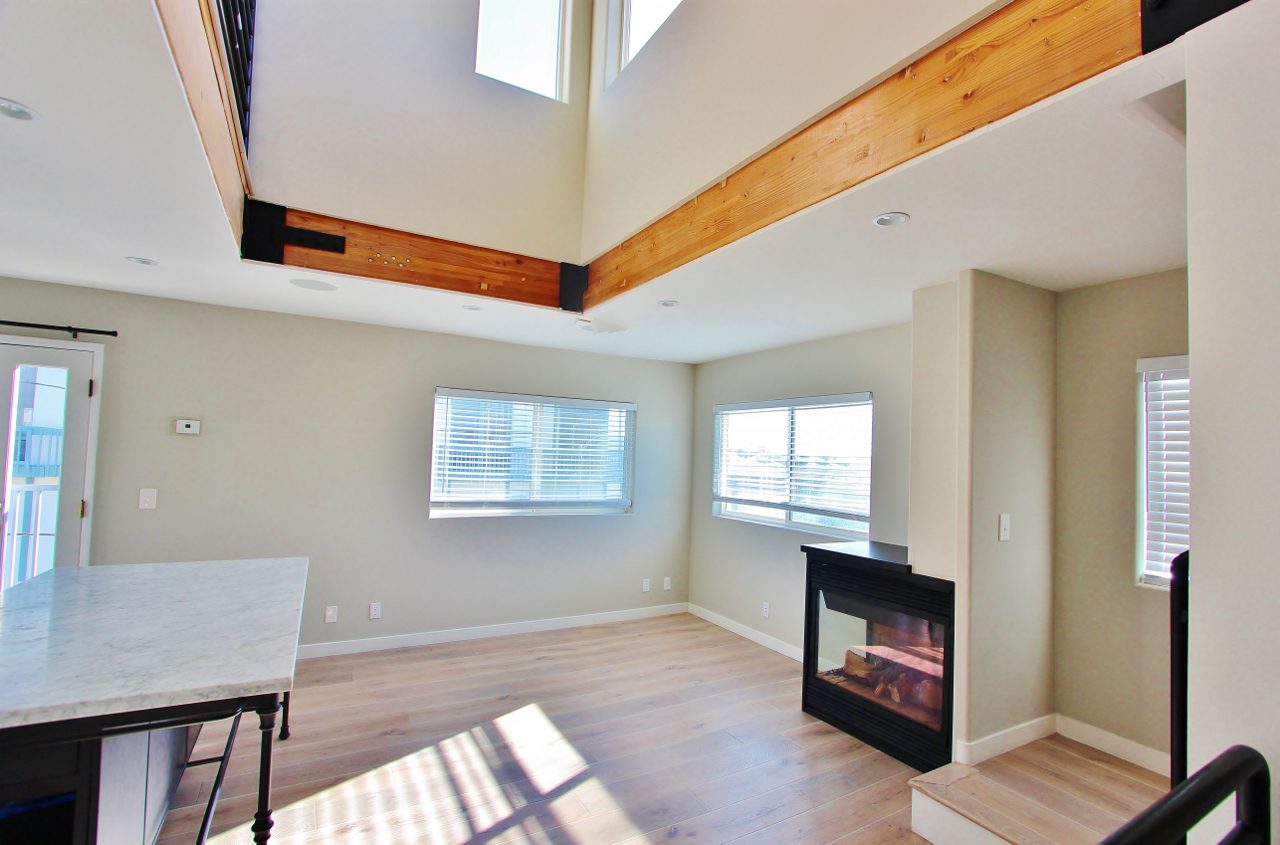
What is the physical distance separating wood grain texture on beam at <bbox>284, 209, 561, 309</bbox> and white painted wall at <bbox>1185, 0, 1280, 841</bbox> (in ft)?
9.98

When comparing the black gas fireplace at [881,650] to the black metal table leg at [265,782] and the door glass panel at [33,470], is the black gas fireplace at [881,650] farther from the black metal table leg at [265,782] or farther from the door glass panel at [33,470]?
the door glass panel at [33,470]

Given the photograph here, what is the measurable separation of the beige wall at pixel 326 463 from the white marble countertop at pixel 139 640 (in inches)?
61.5

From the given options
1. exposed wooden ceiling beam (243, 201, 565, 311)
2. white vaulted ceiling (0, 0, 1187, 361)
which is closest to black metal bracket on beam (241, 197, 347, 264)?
exposed wooden ceiling beam (243, 201, 565, 311)

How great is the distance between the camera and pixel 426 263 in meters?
3.37

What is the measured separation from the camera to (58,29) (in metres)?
1.30

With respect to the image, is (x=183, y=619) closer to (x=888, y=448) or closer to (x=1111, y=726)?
(x=888, y=448)

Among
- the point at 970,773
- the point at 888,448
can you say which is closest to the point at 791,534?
the point at 888,448

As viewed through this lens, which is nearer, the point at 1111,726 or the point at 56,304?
the point at 1111,726

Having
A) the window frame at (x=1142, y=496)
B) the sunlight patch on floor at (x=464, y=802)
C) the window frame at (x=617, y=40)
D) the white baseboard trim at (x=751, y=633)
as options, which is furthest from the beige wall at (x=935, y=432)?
the window frame at (x=617, y=40)

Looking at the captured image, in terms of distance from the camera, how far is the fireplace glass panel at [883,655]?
2928 mm

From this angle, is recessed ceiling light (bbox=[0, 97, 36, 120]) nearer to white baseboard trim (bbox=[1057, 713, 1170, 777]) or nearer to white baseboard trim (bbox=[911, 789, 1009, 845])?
white baseboard trim (bbox=[911, 789, 1009, 845])

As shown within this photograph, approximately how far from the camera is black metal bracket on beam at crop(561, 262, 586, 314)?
3791 millimetres

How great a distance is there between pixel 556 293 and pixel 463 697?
250 centimetres

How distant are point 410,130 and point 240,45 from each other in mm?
920
